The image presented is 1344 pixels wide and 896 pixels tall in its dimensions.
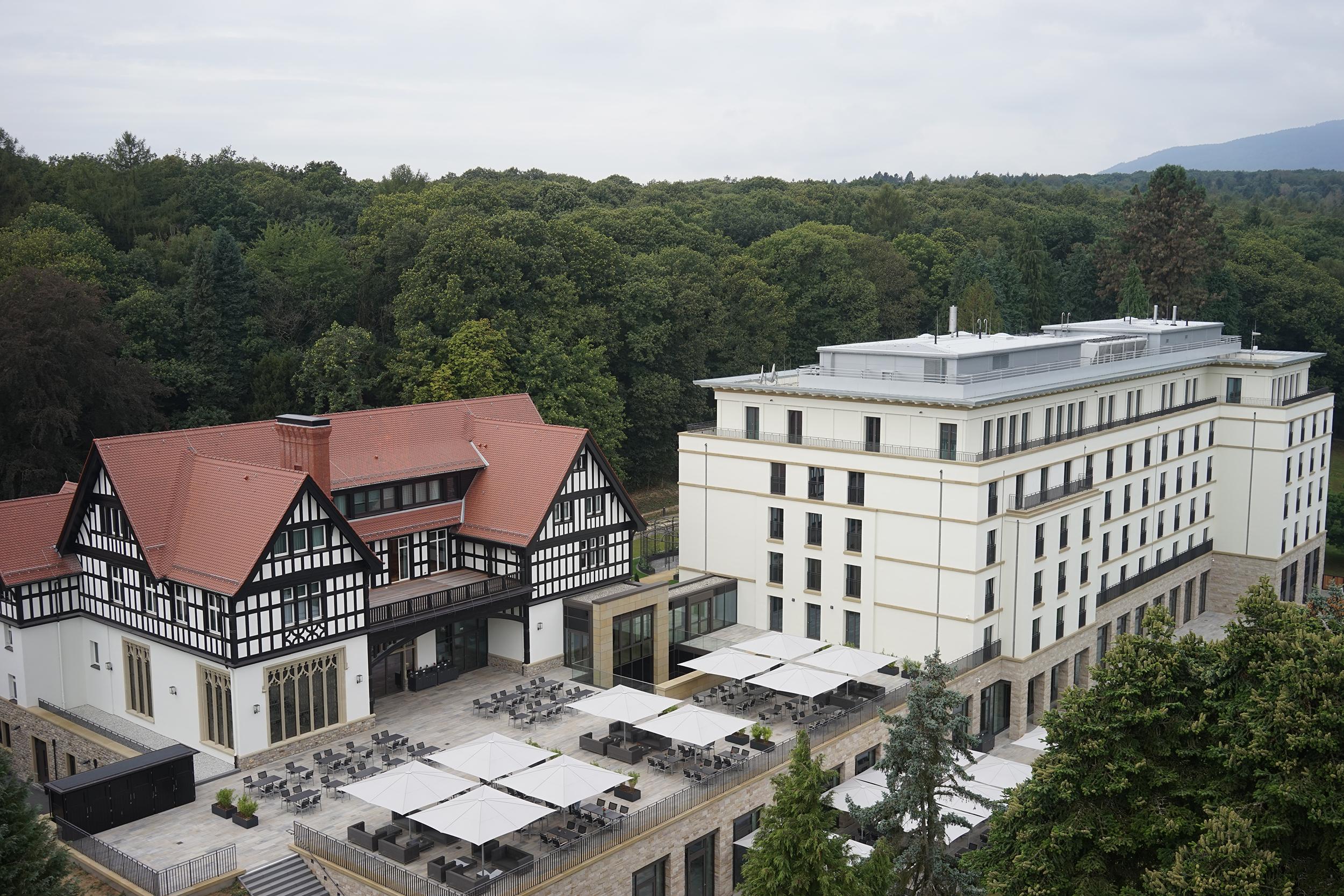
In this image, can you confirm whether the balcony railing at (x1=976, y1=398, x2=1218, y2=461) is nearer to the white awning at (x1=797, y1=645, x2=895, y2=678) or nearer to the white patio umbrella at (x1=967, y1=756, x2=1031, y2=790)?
the white awning at (x1=797, y1=645, x2=895, y2=678)

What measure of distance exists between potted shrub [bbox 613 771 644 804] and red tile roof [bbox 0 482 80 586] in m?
16.3

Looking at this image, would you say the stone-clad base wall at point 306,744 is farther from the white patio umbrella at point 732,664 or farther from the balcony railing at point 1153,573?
the balcony railing at point 1153,573

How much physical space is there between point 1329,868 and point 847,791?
1326 centimetres

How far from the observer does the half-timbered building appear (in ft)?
93.3

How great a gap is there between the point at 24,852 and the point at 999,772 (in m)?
22.2

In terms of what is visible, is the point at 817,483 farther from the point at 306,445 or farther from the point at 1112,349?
the point at 306,445

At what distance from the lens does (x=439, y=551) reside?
35.5 meters

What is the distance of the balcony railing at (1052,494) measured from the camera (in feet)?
122

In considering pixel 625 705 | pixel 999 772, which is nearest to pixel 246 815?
pixel 625 705

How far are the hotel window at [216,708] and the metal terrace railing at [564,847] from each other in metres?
4.81

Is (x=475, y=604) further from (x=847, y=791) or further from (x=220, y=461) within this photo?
(x=847, y=791)

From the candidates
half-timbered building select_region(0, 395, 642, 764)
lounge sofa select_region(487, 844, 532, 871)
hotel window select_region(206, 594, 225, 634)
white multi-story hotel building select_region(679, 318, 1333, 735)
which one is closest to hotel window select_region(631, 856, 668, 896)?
lounge sofa select_region(487, 844, 532, 871)

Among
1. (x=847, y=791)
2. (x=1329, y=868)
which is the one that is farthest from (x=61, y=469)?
(x=1329, y=868)

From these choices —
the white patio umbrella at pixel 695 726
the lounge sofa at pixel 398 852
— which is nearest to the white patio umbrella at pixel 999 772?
the white patio umbrella at pixel 695 726
